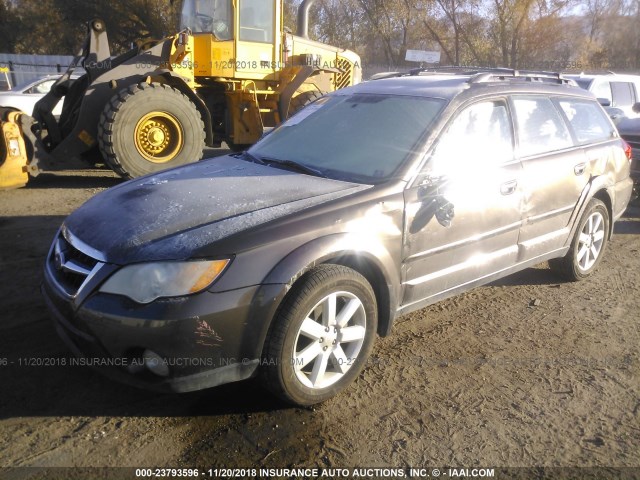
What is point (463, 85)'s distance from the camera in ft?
12.2

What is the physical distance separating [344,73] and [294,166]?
7847 mm

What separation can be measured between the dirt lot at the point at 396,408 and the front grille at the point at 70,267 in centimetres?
60

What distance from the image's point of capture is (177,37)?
8125 mm

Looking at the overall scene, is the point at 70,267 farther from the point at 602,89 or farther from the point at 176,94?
the point at 602,89

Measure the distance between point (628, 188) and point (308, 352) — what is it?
13.1ft

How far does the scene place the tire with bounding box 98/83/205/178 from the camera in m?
7.47

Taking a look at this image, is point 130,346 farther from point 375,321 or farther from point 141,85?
point 141,85

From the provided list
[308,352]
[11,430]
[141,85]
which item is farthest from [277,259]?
[141,85]

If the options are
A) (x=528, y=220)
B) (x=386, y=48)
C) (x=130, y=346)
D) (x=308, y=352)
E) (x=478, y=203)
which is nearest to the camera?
(x=130, y=346)

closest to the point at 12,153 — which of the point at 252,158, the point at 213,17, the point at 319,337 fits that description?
the point at 213,17

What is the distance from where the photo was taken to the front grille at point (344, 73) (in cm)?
1073

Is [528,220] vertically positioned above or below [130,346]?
above

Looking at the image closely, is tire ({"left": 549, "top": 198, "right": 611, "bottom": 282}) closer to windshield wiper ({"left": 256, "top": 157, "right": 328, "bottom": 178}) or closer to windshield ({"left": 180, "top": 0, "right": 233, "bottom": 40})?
windshield wiper ({"left": 256, "top": 157, "right": 328, "bottom": 178})

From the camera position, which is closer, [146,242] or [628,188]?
[146,242]
